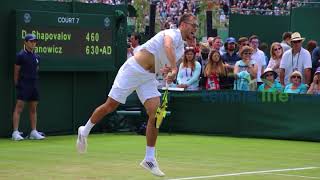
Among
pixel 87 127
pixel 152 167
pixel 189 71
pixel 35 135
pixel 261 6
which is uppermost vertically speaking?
pixel 261 6

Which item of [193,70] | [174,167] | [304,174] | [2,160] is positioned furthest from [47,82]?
[304,174]

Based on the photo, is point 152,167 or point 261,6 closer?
point 152,167

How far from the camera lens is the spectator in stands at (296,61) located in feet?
54.6

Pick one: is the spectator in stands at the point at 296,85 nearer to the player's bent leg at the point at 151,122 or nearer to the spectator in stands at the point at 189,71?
the spectator in stands at the point at 189,71

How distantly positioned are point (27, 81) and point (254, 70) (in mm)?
4868

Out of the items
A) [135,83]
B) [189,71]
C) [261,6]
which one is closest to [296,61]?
[189,71]

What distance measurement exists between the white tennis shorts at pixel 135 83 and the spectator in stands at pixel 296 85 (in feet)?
20.8

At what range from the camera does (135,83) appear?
10.3 metres

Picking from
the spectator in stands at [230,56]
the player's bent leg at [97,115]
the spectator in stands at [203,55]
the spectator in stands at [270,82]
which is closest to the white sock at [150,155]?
the player's bent leg at [97,115]

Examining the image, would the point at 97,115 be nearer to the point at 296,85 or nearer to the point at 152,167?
the point at 152,167

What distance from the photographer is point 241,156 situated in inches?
512

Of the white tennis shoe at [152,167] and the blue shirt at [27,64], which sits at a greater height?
the blue shirt at [27,64]

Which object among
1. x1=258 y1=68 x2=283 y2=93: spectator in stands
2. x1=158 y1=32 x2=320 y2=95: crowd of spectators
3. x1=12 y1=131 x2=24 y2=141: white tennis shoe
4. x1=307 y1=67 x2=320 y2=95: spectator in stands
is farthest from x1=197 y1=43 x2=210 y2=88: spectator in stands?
x1=12 y1=131 x2=24 y2=141: white tennis shoe

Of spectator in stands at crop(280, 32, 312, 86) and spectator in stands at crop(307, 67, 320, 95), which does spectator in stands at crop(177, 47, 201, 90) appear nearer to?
spectator in stands at crop(280, 32, 312, 86)
